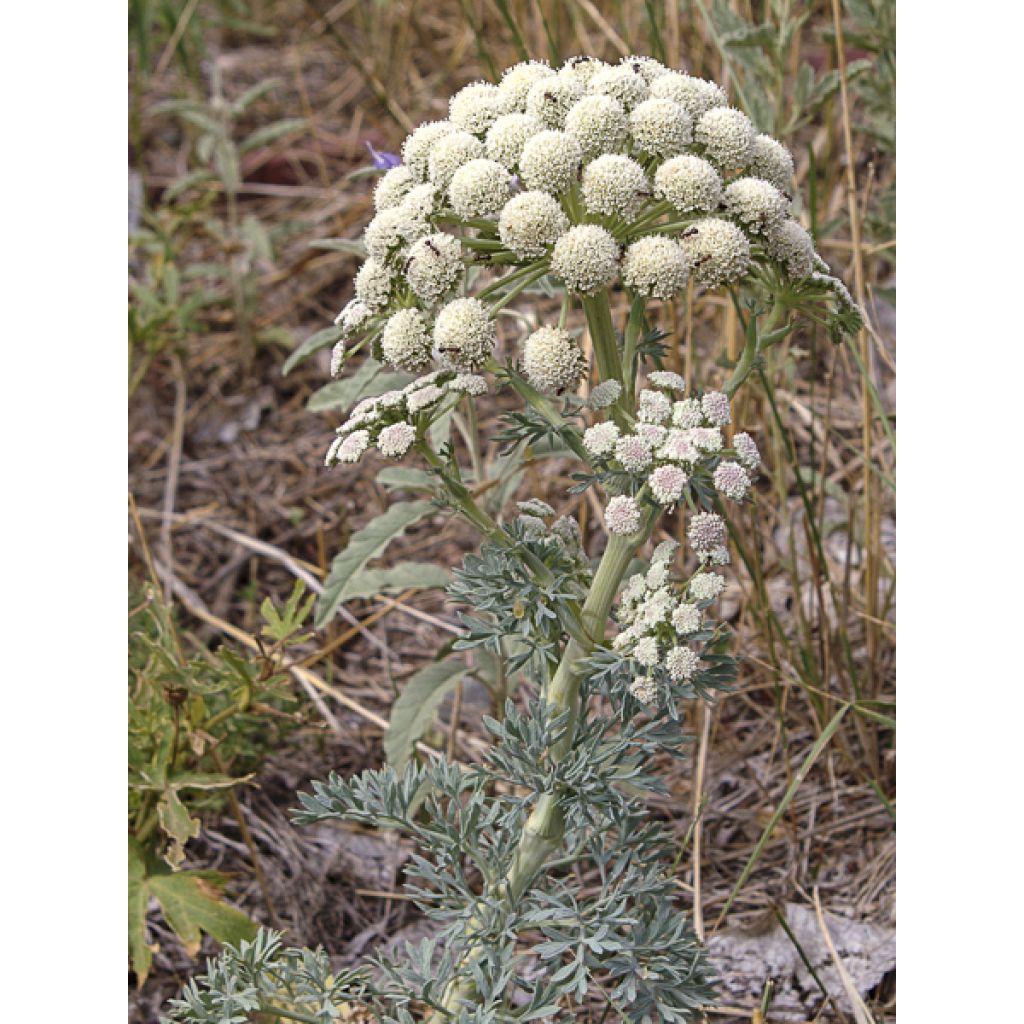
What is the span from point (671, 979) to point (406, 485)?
35.7 inches

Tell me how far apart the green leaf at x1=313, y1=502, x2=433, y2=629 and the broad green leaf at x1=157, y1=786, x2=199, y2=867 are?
38 cm

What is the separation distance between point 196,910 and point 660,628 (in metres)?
1.00

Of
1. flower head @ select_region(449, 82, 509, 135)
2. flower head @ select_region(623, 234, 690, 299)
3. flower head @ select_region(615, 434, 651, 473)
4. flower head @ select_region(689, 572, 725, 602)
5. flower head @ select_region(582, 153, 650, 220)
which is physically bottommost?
flower head @ select_region(689, 572, 725, 602)

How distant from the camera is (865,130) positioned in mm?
2711

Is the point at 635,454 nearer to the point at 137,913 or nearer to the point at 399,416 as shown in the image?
the point at 399,416

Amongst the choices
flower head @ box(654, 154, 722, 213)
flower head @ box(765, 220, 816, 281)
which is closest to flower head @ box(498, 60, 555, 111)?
flower head @ box(654, 154, 722, 213)

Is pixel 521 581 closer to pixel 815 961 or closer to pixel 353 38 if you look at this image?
pixel 815 961

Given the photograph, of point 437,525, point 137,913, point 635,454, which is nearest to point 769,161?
point 635,454

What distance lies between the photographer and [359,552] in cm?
222

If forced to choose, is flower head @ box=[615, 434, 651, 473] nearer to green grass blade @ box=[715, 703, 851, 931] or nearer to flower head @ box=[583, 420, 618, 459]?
flower head @ box=[583, 420, 618, 459]

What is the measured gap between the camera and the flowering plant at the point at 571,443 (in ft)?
4.70

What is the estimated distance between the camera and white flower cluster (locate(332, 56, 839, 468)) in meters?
1.42

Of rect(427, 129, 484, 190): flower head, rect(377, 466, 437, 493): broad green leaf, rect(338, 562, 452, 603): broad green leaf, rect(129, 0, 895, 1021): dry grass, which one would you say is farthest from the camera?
rect(129, 0, 895, 1021): dry grass

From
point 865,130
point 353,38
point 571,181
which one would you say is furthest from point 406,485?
point 353,38
